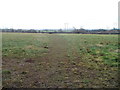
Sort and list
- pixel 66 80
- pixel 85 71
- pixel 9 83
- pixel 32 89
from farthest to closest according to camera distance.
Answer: pixel 85 71, pixel 66 80, pixel 9 83, pixel 32 89

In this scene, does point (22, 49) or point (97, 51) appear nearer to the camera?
point (97, 51)

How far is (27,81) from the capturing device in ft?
13.0

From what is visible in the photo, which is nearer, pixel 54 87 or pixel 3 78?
pixel 54 87

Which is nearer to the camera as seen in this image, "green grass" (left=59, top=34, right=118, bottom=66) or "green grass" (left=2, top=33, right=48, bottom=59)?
"green grass" (left=59, top=34, right=118, bottom=66)

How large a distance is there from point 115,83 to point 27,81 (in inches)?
94.2

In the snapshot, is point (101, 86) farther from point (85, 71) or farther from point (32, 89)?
point (32, 89)

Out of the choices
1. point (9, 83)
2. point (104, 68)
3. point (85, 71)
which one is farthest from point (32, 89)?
point (104, 68)

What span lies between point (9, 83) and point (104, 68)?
3.28 metres

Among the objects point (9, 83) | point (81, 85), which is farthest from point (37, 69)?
point (81, 85)

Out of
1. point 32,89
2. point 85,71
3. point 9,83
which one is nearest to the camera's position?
point 32,89

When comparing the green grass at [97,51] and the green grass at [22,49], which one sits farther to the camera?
the green grass at [22,49]

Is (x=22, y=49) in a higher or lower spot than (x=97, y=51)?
higher

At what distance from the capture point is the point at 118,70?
4.94 meters

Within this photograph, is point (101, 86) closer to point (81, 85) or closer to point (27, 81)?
point (81, 85)
